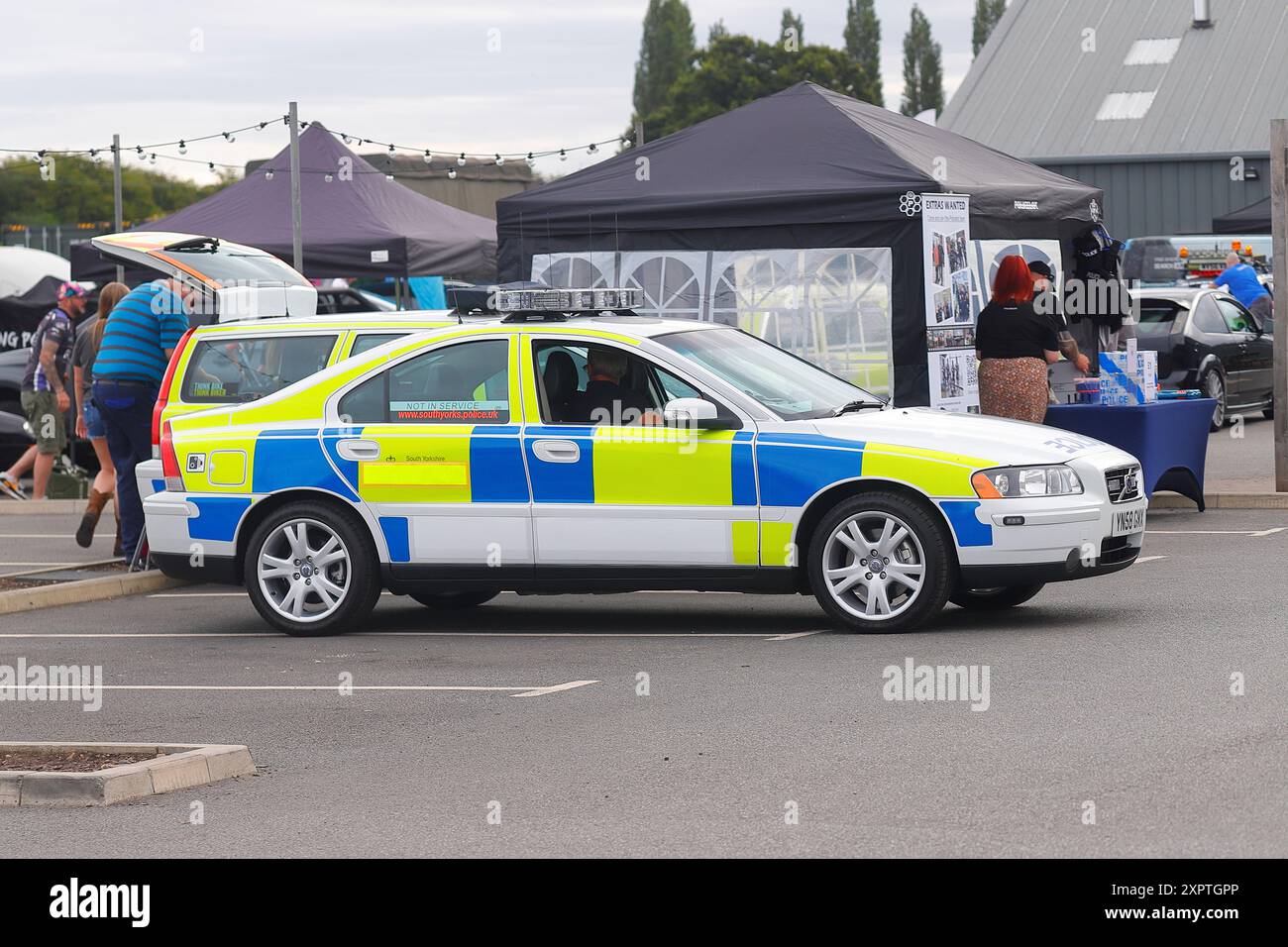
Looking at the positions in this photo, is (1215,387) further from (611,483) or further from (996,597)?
(611,483)

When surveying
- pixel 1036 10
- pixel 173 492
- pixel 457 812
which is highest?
pixel 1036 10

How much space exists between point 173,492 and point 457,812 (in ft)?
17.4

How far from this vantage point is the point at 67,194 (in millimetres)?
96438

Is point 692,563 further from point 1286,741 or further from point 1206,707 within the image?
point 1286,741

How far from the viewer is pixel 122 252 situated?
14.6 m

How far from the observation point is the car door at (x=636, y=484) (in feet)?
34.2

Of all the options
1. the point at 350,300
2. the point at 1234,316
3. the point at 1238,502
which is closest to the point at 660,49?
the point at 350,300

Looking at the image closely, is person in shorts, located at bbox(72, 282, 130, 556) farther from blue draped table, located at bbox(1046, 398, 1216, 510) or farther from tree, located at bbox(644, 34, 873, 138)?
tree, located at bbox(644, 34, 873, 138)

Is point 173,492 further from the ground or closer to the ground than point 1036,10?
closer to the ground

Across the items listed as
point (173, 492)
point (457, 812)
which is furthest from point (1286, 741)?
point (173, 492)

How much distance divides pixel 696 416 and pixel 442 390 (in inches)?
60.2

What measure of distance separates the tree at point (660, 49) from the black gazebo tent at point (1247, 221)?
7895cm

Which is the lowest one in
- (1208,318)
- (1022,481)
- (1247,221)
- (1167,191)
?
(1022,481)

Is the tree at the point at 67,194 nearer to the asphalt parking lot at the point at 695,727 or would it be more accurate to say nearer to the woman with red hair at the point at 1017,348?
the woman with red hair at the point at 1017,348
